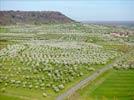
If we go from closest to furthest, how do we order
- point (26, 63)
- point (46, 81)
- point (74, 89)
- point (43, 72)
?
1. point (74, 89)
2. point (46, 81)
3. point (43, 72)
4. point (26, 63)

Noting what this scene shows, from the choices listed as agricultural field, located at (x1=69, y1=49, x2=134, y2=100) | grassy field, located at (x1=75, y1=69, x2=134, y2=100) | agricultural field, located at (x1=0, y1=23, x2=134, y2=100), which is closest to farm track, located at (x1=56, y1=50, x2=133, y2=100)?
agricultural field, located at (x1=0, y1=23, x2=134, y2=100)

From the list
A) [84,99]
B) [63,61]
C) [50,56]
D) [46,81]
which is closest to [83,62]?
[63,61]

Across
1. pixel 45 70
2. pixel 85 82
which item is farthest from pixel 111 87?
pixel 45 70

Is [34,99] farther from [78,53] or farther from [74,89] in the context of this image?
[78,53]

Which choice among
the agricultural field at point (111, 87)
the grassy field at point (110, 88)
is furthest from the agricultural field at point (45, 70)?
the grassy field at point (110, 88)

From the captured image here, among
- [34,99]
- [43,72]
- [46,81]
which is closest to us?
[34,99]

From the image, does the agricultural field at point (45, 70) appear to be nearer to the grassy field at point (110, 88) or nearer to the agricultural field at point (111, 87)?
the agricultural field at point (111, 87)

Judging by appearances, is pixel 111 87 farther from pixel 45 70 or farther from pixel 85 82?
pixel 45 70

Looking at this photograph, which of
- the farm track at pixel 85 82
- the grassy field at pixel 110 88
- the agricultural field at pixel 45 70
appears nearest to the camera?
the grassy field at pixel 110 88
